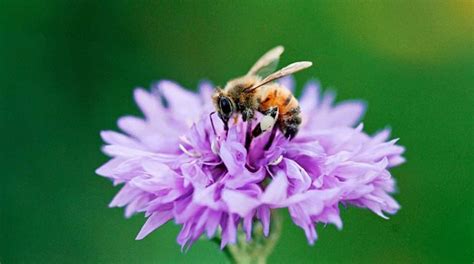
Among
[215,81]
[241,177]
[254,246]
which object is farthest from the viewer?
[215,81]

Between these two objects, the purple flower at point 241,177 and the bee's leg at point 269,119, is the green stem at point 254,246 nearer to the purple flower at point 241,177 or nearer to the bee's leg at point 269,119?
the purple flower at point 241,177

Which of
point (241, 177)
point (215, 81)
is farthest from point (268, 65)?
point (215, 81)

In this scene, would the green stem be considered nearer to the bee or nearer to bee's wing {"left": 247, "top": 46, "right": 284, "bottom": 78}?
the bee

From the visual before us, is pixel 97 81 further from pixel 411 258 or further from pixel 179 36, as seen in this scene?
pixel 411 258

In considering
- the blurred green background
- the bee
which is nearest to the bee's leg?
the bee

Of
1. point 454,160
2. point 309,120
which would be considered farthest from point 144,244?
point 454,160

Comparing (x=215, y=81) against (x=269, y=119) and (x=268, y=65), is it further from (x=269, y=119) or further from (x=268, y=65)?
(x=269, y=119)
